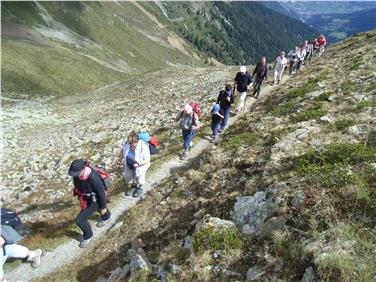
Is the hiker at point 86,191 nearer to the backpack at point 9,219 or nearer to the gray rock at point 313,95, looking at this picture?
the backpack at point 9,219

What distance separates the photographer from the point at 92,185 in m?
12.8

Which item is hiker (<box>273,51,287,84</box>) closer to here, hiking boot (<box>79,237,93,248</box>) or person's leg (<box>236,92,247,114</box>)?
person's leg (<box>236,92,247,114</box>)

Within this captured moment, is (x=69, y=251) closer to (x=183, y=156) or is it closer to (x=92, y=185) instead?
(x=92, y=185)

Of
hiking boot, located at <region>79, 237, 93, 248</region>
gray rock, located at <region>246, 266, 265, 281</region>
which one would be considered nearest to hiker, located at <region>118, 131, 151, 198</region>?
hiking boot, located at <region>79, 237, 93, 248</region>

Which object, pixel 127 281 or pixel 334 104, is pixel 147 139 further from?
pixel 334 104

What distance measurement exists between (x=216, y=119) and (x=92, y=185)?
406 inches

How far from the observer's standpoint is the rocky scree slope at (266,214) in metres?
8.17

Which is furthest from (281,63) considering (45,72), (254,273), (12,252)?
(45,72)

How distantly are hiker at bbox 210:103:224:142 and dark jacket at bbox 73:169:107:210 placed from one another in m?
9.83

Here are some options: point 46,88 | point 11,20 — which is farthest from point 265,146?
point 11,20

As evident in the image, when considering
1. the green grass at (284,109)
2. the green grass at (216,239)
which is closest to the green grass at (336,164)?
the green grass at (216,239)

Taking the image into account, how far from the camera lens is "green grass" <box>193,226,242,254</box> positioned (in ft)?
31.9

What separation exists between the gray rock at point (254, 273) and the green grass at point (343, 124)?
8.84m

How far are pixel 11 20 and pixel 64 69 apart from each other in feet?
197
